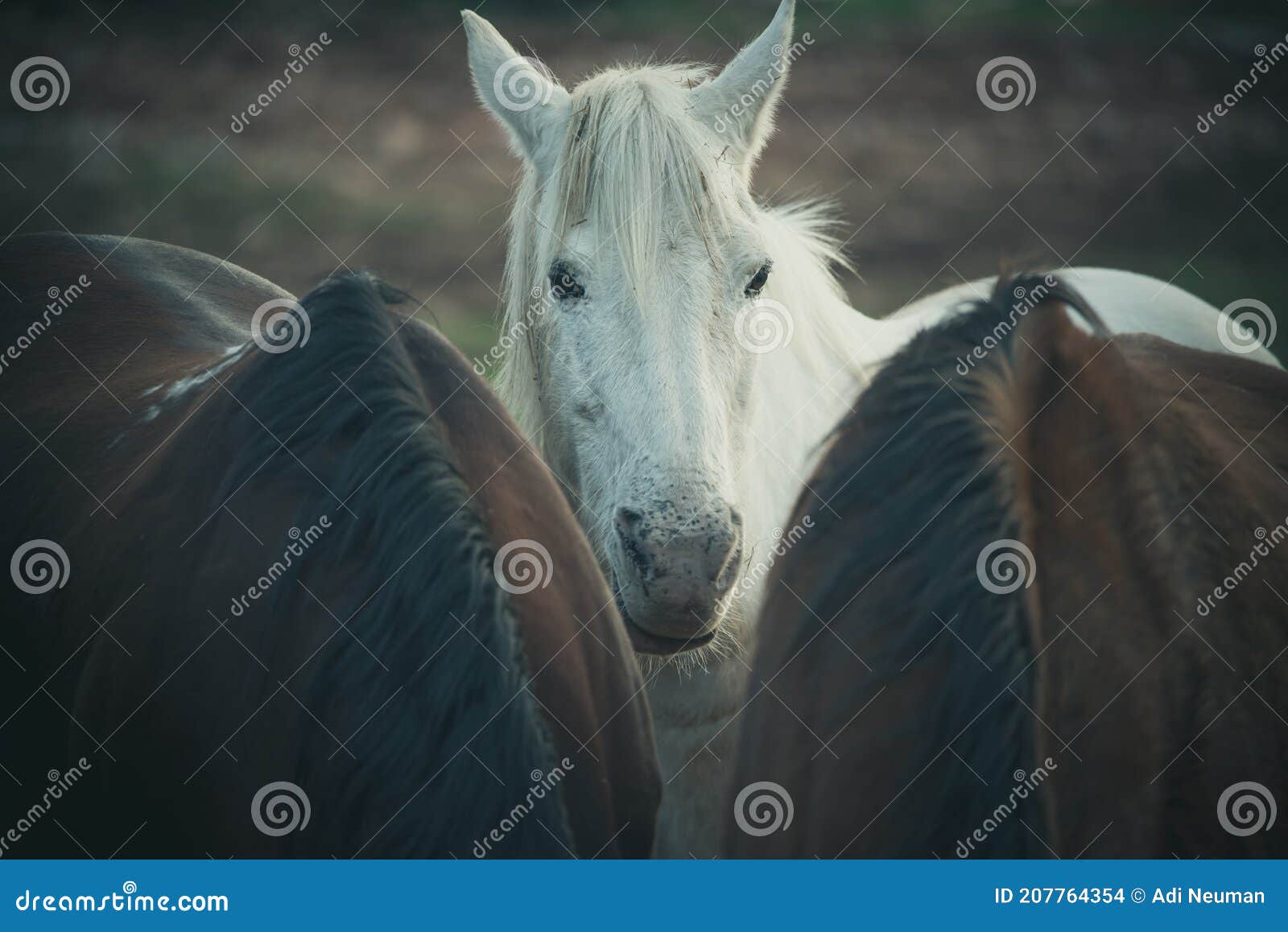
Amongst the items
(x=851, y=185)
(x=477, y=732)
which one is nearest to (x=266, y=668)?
(x=477, y=732)

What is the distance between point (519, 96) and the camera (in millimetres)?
3098

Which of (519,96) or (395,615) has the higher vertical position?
(519,96)

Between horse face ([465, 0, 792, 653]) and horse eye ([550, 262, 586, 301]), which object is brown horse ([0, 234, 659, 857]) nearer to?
horse face ([465, 0, 792, 653])

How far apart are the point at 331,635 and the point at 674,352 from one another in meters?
1.10

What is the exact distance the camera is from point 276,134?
37.4ft

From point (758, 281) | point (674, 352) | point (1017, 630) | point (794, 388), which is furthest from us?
point (794, 388)

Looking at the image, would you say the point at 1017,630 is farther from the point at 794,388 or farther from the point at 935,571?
the point at 794,388

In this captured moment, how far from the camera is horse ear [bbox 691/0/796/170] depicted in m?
3.10

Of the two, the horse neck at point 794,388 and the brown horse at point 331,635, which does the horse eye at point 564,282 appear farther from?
the brown horse at point 331,635

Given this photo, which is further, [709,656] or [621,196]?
[709,656]

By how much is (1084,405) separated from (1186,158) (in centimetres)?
1140

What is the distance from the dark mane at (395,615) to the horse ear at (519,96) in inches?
41.9

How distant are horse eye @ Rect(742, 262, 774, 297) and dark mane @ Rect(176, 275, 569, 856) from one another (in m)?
1.06

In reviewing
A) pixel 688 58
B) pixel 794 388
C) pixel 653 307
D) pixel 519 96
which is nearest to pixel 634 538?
pixel 653 307
